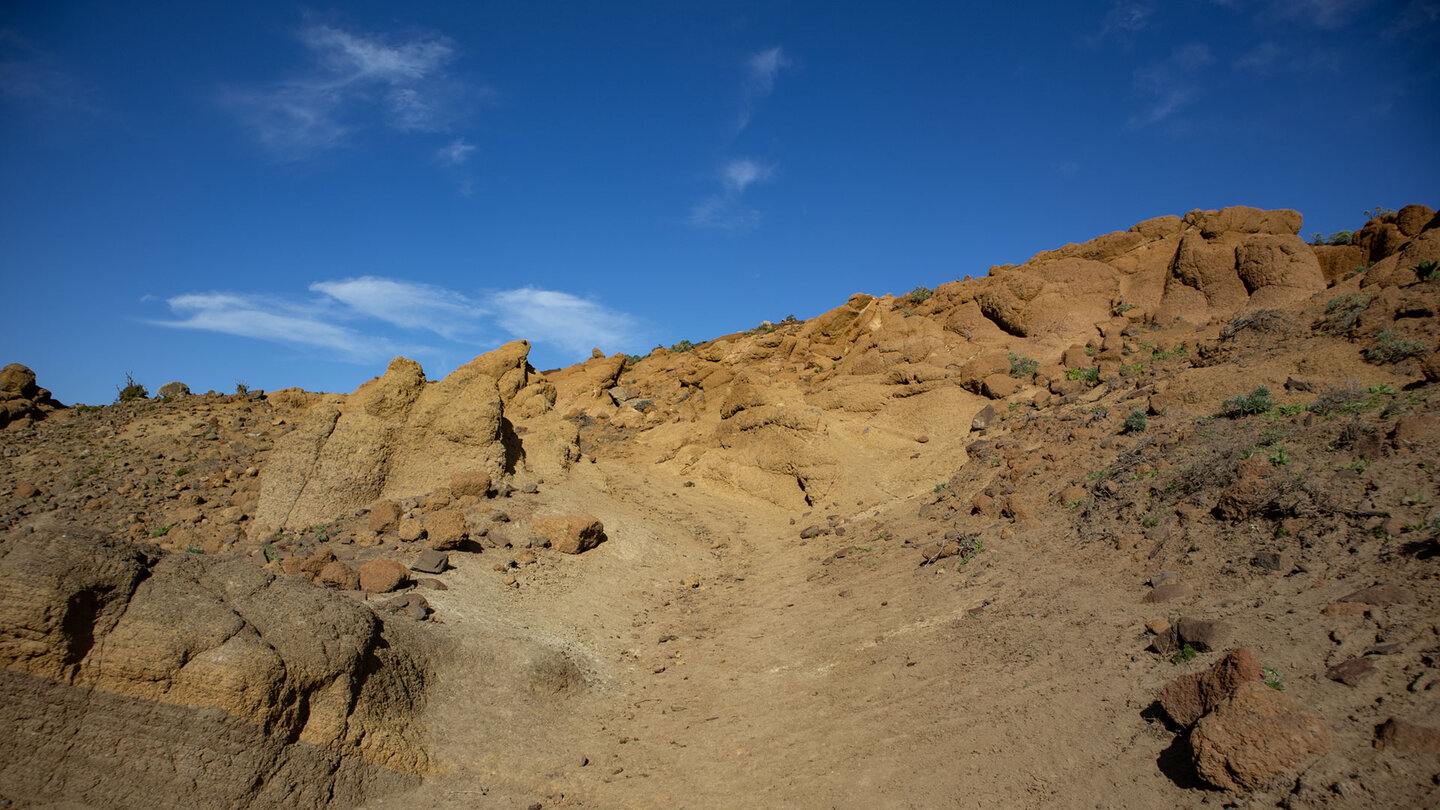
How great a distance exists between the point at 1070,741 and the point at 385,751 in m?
4.80

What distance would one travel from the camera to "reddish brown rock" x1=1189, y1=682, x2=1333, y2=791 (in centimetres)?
357

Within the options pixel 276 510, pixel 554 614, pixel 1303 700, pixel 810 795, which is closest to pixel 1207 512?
pixel 1303 700

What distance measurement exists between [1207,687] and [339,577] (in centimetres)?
749

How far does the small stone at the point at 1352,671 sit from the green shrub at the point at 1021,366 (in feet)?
39.3

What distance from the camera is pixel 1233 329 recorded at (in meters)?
12.6

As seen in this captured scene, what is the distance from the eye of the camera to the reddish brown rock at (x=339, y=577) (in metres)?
7.04

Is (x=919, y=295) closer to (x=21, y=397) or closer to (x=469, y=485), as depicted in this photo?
(x=469, y=485)

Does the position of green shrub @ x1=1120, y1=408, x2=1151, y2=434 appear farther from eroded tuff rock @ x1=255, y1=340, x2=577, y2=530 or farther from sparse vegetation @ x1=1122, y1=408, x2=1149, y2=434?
eroded tuff rock @ x1=255, y1=340, x2=577, y2=530

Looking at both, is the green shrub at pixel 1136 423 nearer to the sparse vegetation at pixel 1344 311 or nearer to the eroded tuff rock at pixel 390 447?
the sparse vegetation at pixel 1344 311

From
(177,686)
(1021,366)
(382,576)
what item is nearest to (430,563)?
(382,576)

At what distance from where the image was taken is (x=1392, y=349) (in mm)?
9172

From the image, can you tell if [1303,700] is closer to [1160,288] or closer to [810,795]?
[810,795]

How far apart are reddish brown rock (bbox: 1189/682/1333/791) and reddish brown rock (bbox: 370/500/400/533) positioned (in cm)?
881

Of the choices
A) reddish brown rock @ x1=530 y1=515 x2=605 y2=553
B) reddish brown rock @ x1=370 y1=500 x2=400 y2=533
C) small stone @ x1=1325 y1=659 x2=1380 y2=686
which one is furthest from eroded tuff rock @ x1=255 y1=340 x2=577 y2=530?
small stone @ x1=1325 y1=659 x2=1380 y2=686
